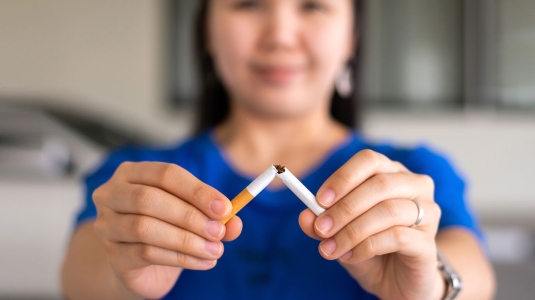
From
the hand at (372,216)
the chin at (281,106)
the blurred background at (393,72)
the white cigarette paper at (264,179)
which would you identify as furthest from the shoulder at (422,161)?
the blurred background at (393,72)

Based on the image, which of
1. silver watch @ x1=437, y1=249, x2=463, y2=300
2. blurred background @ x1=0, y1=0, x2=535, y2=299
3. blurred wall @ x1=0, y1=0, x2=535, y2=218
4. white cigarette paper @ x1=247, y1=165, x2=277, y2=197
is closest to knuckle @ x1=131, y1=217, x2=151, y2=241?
white cigarette paper @ x1=247, y1=165, x2=277, y2=197

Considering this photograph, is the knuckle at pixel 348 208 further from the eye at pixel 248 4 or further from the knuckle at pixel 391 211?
the eye at pixel 248 4

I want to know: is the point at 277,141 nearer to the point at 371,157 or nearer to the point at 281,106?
the point at 281,106

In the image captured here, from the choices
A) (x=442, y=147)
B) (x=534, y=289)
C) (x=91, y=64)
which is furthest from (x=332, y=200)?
(x=91, y=64)

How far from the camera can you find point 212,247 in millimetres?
460

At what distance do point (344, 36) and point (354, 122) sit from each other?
24 centimetres

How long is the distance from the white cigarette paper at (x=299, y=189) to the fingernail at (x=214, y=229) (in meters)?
0.07

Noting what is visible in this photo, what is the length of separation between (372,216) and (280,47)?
333 millimetres

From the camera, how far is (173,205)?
1.53ft

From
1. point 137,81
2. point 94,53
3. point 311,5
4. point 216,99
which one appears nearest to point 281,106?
point 311,5

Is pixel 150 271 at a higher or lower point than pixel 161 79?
lower

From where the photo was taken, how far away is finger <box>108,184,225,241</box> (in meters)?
0.46

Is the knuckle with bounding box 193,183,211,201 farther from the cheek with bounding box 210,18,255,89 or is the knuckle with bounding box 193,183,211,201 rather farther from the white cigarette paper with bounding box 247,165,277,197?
the cheek with bounding box 210,18,255,89

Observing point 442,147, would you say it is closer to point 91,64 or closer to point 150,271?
point 91,64
